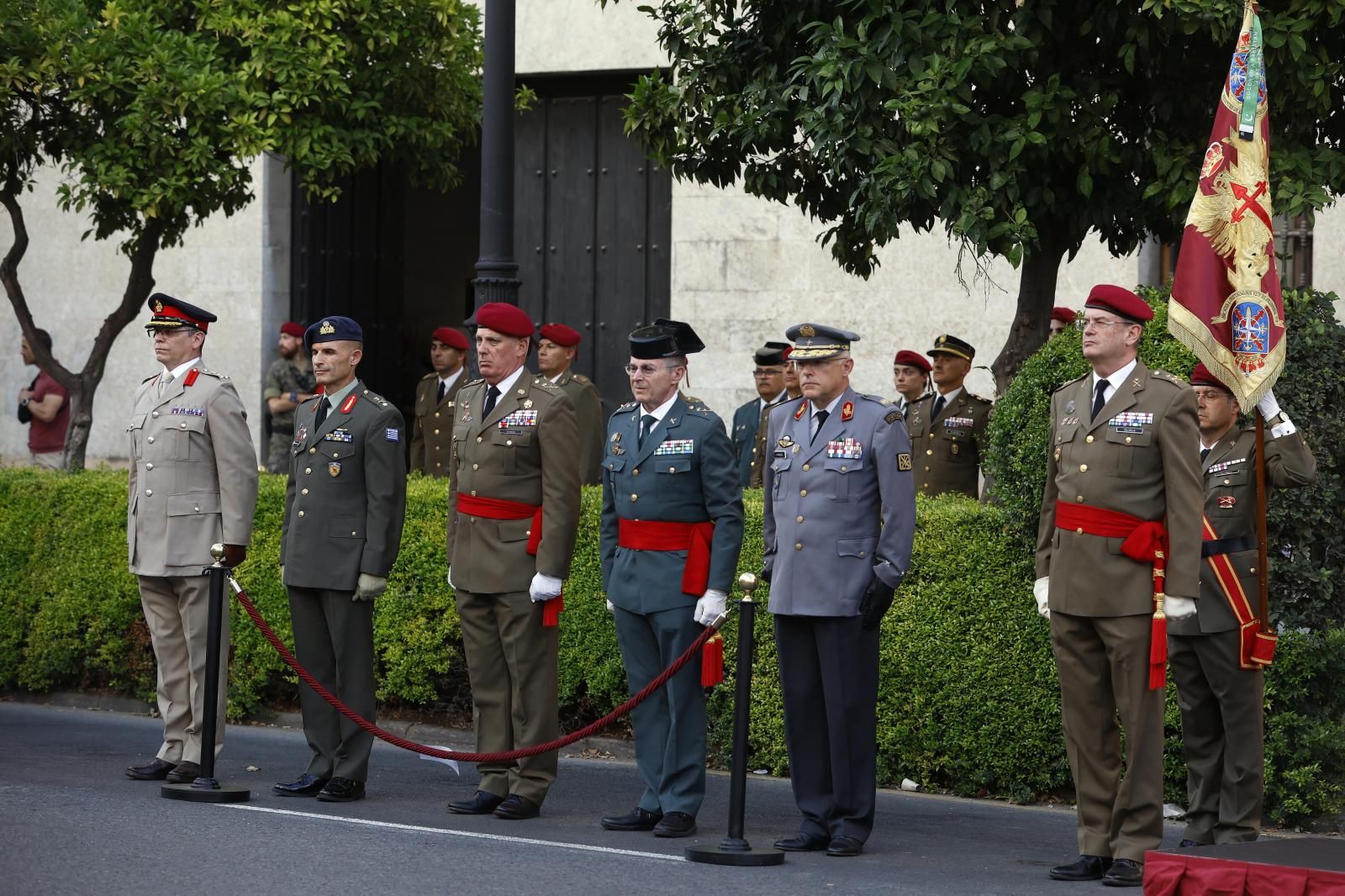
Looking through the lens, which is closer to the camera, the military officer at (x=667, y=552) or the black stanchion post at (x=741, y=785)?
the black stanchion post at (x=741, y=785)

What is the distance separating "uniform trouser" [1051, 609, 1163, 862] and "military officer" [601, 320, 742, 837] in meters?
1.46

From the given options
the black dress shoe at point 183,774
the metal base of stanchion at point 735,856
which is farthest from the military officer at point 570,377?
the metal base of stanchion at point 735,856

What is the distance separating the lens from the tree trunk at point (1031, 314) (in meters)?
10.7

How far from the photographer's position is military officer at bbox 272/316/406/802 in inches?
345

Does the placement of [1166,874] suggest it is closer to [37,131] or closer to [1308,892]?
[1308,892]

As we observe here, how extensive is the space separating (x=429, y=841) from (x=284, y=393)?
387 inches

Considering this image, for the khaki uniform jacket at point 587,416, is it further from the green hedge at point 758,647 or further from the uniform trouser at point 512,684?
the uniform trouser at point 512,684

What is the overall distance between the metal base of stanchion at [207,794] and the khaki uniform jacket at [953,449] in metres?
5.06

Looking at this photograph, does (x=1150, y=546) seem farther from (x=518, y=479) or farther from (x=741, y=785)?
(x=518, y=479)

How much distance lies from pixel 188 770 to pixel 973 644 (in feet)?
12.2

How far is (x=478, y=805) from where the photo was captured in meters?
8.51

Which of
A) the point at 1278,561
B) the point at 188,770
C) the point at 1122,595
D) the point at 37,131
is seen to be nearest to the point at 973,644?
the point at 1278,561

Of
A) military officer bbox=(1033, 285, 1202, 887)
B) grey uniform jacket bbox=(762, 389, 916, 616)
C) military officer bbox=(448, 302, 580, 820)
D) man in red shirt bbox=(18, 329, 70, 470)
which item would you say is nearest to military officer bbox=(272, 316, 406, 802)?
military officer bbox=(448, 302, 580, 820)

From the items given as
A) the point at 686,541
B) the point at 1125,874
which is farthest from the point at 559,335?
the point at 1125,874
